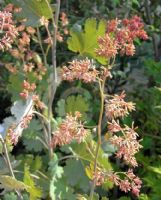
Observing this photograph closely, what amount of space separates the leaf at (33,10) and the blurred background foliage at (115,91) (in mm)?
216

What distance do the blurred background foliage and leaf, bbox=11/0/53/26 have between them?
0.22 metres

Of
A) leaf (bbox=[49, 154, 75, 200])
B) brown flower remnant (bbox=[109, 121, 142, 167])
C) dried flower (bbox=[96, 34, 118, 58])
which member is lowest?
leaf (bbox=[49, 154, 75, 200])

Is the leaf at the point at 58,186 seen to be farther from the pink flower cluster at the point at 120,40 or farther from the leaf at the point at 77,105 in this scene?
the pink flower cluster at the point at 120,40

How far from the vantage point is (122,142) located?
122 cm

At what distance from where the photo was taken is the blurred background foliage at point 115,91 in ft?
6.42

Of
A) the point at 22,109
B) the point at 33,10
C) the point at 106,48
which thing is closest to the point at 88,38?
the point at 33,10

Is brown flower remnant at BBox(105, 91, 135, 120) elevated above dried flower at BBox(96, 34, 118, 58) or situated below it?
below

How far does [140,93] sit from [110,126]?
1.64m

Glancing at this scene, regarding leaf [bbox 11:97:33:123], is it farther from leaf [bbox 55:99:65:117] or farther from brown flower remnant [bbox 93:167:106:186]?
leaf [bbox 55:99:65:117]

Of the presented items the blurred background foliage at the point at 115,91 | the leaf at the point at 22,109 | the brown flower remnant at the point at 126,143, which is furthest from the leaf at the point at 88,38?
the brown flower remnant at the point at 126,143

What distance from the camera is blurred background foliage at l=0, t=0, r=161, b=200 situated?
6.42 ft

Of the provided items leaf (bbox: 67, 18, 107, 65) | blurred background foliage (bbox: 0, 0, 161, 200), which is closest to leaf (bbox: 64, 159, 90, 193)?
blurred background foliage (bbox: 0, 0, 161, 200)

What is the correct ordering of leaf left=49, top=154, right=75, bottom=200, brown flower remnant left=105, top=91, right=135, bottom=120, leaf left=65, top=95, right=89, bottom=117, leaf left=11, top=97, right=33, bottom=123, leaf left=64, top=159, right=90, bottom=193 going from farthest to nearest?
leaf left=65, top=95, right=89, bottom=117 < leaf left=64, top=159, right=90, bottom=193 < leaf left=49, top=154, right=75, bottom=200 < leaf left=11, top=97, right=33, bottom=123 < brown flower remnant left=105, top=91, right=135, bottom=120

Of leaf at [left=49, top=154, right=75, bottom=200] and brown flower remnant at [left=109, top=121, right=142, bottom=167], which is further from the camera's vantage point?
leaf at [left=49, top=154, right=75, bottom=200]
